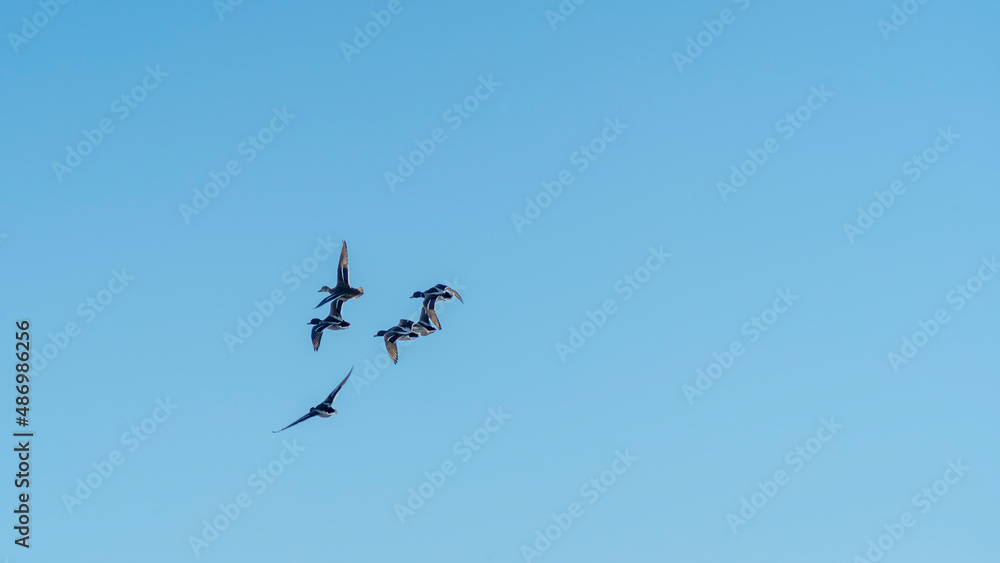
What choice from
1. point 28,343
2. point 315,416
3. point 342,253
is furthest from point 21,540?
point 342,253

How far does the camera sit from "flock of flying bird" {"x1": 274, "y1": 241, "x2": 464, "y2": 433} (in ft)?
243

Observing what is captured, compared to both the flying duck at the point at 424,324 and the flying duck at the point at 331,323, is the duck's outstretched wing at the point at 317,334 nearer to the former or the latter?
the flying duck at the point at 331,323

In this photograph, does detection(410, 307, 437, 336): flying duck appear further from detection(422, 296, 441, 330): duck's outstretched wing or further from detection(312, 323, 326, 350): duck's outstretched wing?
detection(312, 323, 326, 350): duck's outstretched wing

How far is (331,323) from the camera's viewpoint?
75.4m

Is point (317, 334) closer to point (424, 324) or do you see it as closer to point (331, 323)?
point (331, 323)

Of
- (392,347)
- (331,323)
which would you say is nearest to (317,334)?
(331,323)

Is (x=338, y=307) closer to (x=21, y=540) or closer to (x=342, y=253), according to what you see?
(x=342, y=253)

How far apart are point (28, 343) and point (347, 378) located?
13.4 m

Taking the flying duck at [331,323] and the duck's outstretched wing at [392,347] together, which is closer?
the flying duck at [331,323]

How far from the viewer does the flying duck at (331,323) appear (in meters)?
74.7

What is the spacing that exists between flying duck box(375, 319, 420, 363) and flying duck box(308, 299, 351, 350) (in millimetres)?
2275

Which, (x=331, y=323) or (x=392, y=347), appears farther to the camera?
(x=392, y=347)

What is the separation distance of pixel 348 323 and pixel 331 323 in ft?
2.54

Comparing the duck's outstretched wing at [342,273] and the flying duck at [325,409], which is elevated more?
the duck's outstretched wing at [342,273]
